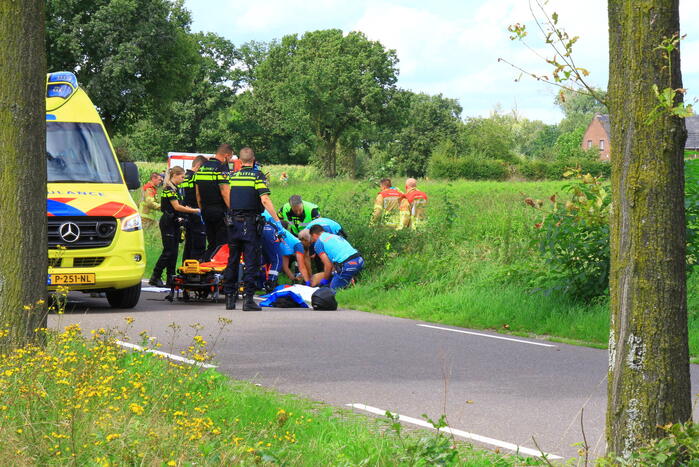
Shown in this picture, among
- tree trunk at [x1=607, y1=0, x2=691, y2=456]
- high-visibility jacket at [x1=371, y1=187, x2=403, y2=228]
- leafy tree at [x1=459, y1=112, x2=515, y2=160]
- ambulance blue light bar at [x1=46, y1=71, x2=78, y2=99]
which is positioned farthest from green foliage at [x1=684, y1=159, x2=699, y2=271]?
leafy tree at [x1=459, y1=112, x2=515, y2=160]

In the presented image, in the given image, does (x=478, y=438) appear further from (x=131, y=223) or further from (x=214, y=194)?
(x=214, y=194)

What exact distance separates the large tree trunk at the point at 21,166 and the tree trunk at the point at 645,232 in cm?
464

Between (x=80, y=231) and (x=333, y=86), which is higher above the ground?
(x=333, y=86)

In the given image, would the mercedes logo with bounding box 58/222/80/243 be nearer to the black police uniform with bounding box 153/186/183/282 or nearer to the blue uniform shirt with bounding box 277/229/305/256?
the blue uniform shirt with bounding box 277/229/305/256

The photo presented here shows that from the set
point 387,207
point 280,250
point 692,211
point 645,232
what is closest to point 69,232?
point 280,250

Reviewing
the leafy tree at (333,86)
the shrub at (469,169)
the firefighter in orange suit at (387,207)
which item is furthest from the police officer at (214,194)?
the leafy tree at (333,86)

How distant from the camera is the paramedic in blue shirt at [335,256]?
1588 centimetres

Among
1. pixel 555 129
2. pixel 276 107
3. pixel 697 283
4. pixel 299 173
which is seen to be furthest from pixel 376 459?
pixel 555 129

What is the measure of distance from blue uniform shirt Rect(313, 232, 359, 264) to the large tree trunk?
8.15 m

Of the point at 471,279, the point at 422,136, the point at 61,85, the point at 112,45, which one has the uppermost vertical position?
the point at 112,45

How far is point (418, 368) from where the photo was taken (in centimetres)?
947

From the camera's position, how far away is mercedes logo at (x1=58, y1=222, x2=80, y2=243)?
13.3 metres

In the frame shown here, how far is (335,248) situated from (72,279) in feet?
13.7

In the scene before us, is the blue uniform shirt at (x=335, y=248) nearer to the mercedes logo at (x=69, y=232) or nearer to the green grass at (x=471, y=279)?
the green grass at (x=471, y=279)
